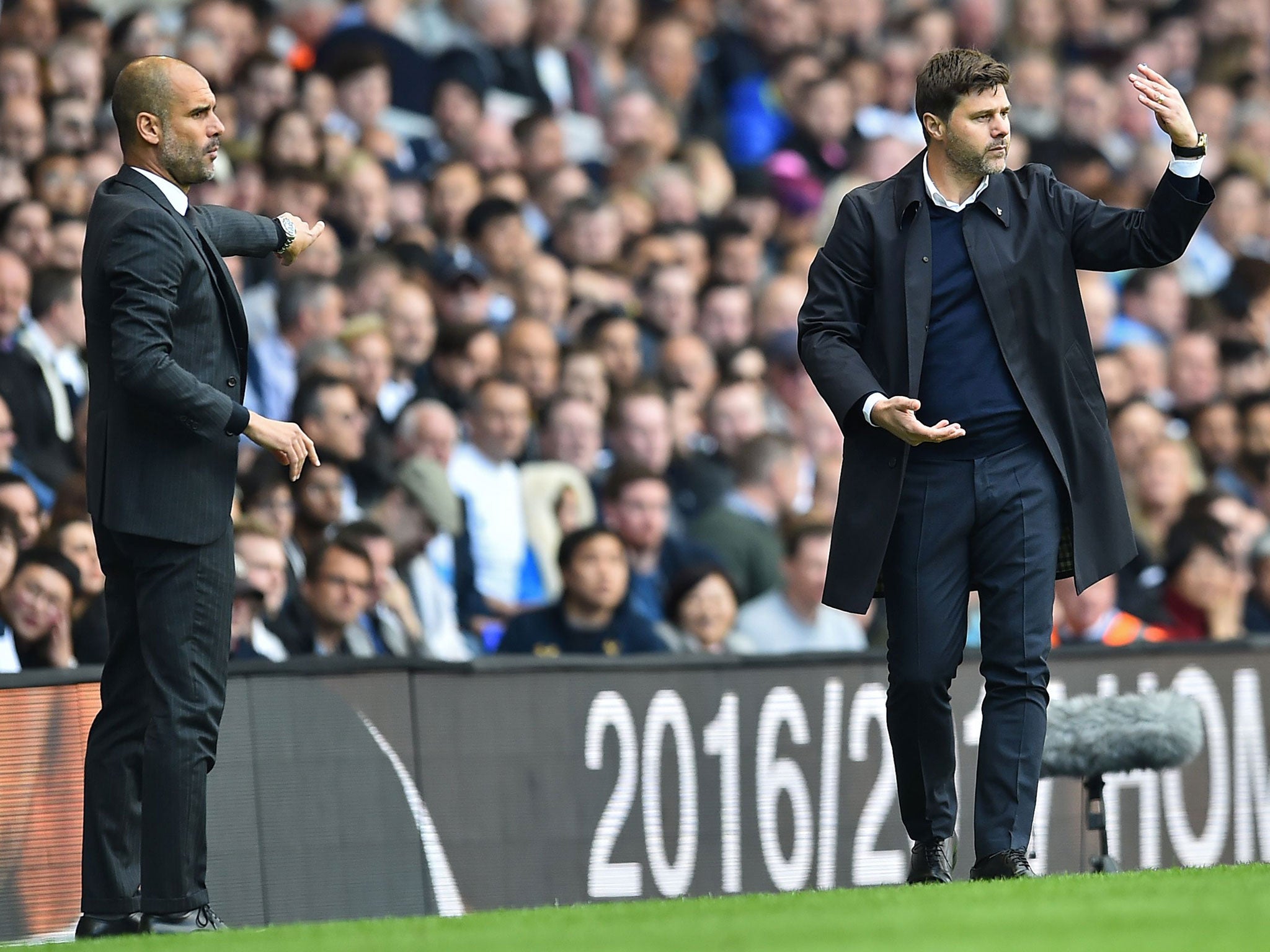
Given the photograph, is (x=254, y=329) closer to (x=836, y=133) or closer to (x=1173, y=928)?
(x=836, y=133)

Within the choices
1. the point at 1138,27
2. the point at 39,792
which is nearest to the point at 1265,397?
the point at 1138,27

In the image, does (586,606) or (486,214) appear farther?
(486,214)

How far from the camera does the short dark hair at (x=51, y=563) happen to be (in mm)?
7164

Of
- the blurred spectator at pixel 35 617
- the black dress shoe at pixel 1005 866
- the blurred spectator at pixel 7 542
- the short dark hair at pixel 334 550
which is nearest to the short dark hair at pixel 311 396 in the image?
the short dark hair at pixel 334 550

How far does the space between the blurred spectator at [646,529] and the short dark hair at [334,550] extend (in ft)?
4.75

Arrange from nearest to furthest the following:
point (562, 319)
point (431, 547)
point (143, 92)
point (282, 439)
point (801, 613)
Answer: point (282, 439), point (143, 92), point (431, 547), point (801, 613), point (562, 319)

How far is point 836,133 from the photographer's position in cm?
1255

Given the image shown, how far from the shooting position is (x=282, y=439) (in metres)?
5.16

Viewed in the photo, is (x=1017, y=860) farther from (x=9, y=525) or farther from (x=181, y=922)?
(x=9, y=525)

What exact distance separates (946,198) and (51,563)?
3261 mm

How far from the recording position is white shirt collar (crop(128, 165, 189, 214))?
5289 millimetres

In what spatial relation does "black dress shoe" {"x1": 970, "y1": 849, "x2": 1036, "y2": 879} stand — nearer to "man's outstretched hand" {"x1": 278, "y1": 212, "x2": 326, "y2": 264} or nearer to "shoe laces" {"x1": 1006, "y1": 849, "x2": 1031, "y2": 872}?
"shoe laces" {"x1": 1006, "y1": 849, "x2": 1031, "y2": 872}

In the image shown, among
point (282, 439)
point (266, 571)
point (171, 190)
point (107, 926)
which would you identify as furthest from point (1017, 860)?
point (266, 571)

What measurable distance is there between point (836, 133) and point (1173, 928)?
8970 millimetres
